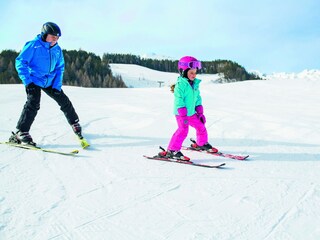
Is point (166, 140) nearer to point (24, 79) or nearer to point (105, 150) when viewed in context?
point (105, 150)

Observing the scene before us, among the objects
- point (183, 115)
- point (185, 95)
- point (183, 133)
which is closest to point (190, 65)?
point (185, 95)

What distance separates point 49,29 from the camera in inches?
195

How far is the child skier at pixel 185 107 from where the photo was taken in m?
4.84

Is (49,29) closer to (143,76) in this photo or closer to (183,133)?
(183,133)

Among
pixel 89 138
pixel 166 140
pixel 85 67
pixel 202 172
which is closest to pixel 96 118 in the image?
pixel 89 138

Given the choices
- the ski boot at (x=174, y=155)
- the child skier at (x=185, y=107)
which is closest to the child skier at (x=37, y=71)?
the ski boot at (x=174, y=155)

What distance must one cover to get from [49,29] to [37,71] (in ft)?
2.30

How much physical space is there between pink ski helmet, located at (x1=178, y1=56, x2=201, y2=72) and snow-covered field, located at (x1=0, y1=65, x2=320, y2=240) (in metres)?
1.37

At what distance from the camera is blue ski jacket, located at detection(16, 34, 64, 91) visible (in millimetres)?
4996

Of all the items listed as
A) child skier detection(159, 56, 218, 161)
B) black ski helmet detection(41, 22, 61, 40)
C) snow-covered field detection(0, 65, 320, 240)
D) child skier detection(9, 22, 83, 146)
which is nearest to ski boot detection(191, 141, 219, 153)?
child skier detection(159, 56, 218, 161)

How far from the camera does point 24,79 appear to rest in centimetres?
496

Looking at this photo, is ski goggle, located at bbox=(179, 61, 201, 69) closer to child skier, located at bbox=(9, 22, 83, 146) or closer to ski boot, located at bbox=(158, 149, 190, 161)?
ski boot, located at bbox=(158, 149, 190, 161)

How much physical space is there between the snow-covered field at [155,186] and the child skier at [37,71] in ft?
1.49

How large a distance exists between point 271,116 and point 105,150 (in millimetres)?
4738
